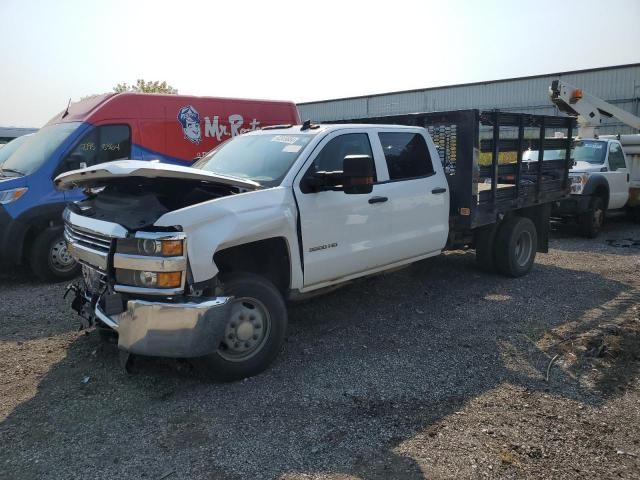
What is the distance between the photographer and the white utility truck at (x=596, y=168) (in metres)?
10.7

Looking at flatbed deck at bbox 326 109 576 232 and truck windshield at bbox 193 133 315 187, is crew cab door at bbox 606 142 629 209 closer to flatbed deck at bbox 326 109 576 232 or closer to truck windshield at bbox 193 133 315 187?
flatbed deck at bbox 326 109 576 232

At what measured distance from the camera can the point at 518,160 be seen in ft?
23.4

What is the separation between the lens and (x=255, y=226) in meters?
4.15

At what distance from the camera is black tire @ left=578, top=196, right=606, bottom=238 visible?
35.3ft

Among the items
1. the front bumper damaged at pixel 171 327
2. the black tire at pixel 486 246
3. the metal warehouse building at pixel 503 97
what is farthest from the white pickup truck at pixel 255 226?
the metal warehouse building at pixel 503 97

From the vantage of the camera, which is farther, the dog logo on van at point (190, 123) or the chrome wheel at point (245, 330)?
the dog logo on van at point (190, 123)

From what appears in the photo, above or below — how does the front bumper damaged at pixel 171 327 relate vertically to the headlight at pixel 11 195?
below

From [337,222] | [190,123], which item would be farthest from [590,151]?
[337,222]

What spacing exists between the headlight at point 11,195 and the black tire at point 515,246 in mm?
6207

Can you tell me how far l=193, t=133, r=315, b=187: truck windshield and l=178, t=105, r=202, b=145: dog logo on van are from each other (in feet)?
11.1

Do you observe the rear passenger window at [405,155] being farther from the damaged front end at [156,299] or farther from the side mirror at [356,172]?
the damaged front end at [156,299]

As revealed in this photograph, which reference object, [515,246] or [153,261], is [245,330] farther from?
[515,246]

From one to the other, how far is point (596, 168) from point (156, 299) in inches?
399

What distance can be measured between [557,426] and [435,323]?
211cm
